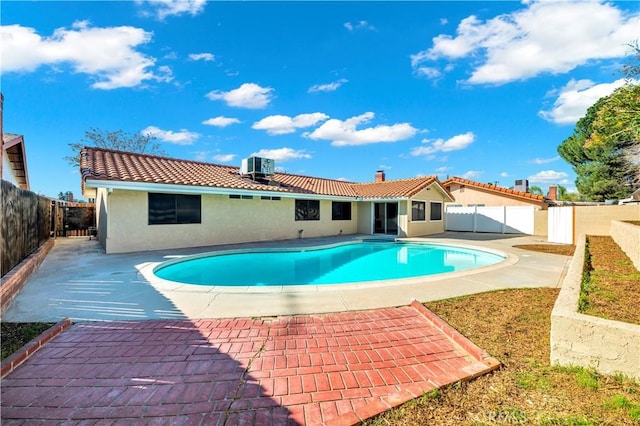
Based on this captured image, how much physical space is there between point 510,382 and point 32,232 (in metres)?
14.4

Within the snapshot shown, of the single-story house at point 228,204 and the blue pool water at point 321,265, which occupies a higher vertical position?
the single-story house at point 228,204

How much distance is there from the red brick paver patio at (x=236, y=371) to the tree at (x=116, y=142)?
3291 centimetres

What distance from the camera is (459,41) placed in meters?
15.0

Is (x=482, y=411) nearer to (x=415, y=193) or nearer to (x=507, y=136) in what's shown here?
(x=415, y=193)

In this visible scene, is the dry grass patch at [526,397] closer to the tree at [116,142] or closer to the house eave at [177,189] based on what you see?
the house eave at [177,189]

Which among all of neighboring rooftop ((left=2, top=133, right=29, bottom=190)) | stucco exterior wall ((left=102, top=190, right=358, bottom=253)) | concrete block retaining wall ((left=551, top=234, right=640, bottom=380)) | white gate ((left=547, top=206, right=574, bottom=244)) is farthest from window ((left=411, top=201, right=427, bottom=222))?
neighboring rooftop ((left=2, top=133, right=29, bottom=190))

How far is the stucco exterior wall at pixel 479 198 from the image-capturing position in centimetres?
2539

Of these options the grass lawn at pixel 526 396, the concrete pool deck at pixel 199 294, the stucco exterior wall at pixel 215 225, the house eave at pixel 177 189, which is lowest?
the grass lawn at pixel 526 396

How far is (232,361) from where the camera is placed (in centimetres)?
374

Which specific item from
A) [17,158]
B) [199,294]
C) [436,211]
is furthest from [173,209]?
[436,211]

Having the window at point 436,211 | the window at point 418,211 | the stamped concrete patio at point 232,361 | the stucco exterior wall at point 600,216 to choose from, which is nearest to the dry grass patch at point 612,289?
the stamped concrete patio at point 232,361

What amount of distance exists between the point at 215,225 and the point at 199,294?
9559 millimetres

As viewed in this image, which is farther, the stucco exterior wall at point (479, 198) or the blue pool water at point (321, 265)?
the stucco exterior wall at point (479, 198)

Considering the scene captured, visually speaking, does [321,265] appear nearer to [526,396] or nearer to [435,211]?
[526,396]
